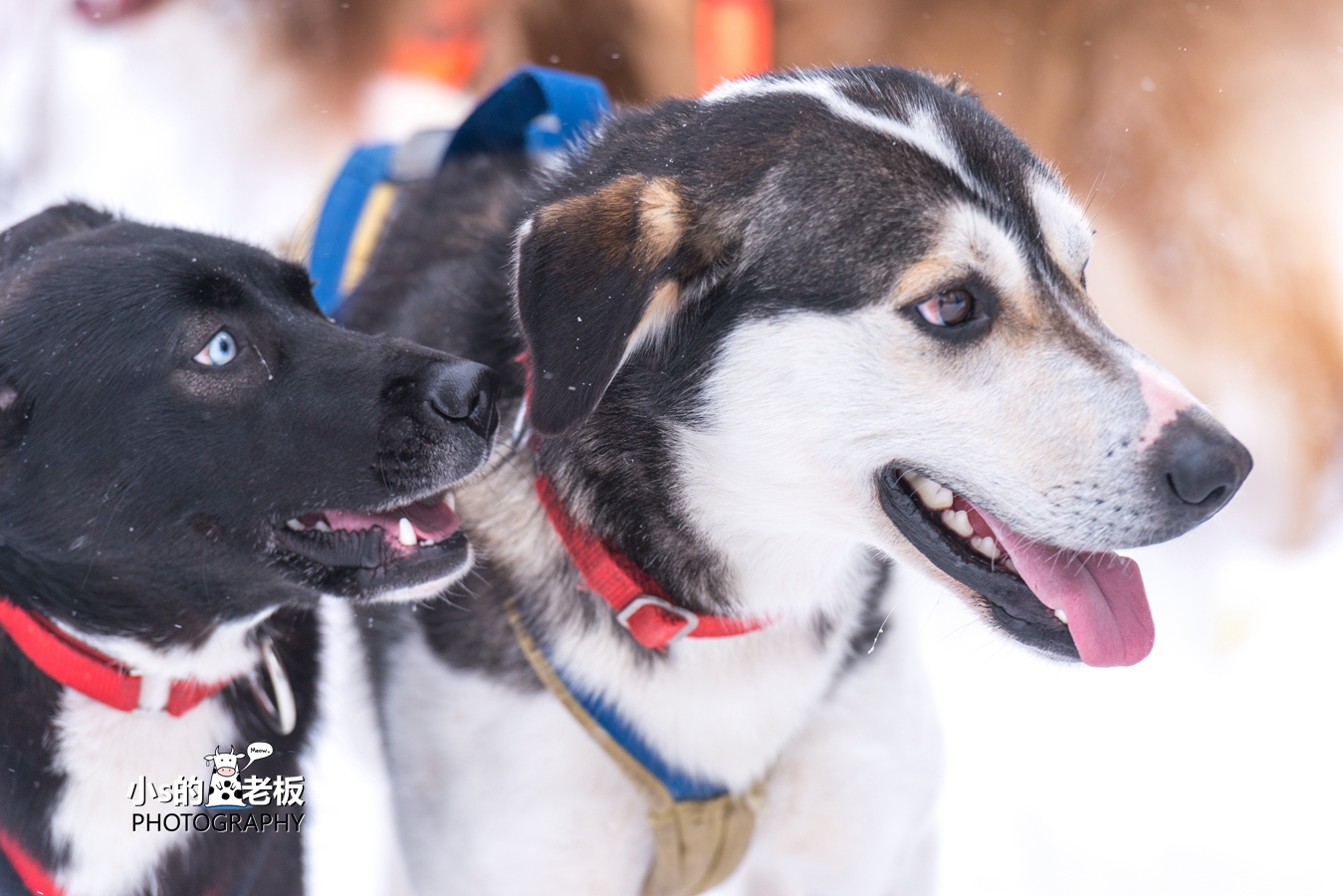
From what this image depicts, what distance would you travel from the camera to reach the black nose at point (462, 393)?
1751mm

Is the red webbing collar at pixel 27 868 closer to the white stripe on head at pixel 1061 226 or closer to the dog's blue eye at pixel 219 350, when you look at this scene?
the dog's blue eye at pixel 219 350

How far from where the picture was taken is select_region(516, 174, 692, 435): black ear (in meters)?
1.57

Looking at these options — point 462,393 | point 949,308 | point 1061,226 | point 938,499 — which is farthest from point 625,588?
point 1061,226

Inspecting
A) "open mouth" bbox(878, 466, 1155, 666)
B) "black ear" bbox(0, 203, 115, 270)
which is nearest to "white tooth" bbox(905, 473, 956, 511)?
"open mouth" bbox(878, 466, 1155, 666)

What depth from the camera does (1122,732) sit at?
3.04 m

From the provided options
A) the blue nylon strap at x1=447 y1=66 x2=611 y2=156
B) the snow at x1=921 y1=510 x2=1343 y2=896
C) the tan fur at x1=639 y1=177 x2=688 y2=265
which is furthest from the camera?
the snow at x1=921 y1=510 x2=1343 y2=896

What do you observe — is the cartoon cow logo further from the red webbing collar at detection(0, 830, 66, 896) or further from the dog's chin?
the dog's chin

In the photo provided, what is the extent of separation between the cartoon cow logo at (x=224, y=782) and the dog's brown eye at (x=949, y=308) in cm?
131

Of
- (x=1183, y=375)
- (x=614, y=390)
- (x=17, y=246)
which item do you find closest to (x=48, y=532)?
(x=17, y=246)

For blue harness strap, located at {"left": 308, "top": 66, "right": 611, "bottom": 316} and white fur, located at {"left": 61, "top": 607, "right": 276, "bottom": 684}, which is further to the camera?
blue harness strap, located at {"left": 308, "top": 66, "right": 611, "bottom": 316}

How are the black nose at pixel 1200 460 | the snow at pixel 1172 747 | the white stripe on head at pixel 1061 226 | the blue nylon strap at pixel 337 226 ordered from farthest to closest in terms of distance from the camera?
the blue nylon strap at pixel 337 226 → the snow at pixel 1172 747 → the white stripe on head at pixel 1061 226 → the black nose at pixel 1200 460

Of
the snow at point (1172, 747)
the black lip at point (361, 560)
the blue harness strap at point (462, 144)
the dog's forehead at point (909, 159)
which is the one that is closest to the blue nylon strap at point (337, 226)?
the blue harness strap at point (462, 144)

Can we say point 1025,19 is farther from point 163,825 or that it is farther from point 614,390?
point 163,825

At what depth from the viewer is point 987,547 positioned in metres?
1.71
